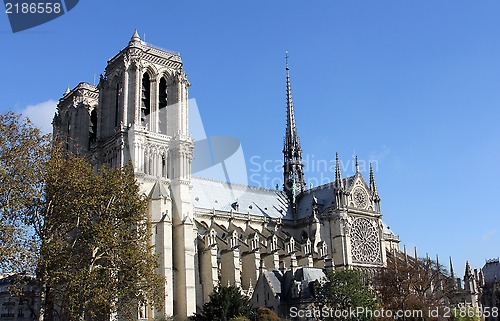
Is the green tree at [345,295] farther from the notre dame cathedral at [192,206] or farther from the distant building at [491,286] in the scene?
the distant building at [491,286]

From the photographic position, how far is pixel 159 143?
161ft

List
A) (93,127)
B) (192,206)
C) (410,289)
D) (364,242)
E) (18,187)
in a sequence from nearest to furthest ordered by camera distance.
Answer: (18,187)
(192,206)
(410,289)
(93,127)
(364,242)

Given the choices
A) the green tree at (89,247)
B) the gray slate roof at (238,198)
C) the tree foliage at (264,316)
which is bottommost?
the tree foliage at (264,316)

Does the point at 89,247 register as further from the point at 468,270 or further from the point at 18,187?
the point at 468,270

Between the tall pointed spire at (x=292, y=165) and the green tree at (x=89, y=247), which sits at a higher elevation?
the tall pointed spire at (x=292, y=165)

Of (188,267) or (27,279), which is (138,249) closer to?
(27,279)

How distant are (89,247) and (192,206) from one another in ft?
69.6

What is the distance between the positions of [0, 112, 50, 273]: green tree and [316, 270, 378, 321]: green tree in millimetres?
20835

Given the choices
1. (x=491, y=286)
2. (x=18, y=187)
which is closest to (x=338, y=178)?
(x=491, y=286)

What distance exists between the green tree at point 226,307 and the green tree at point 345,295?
21.4 ft

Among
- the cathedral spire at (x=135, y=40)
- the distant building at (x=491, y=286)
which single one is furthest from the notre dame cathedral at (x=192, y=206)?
the distant building at (x=491, y=286)

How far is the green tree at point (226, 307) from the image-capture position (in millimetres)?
35438

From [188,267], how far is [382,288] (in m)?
16.6

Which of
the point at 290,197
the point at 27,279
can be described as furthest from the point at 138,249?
the point at 290,197
